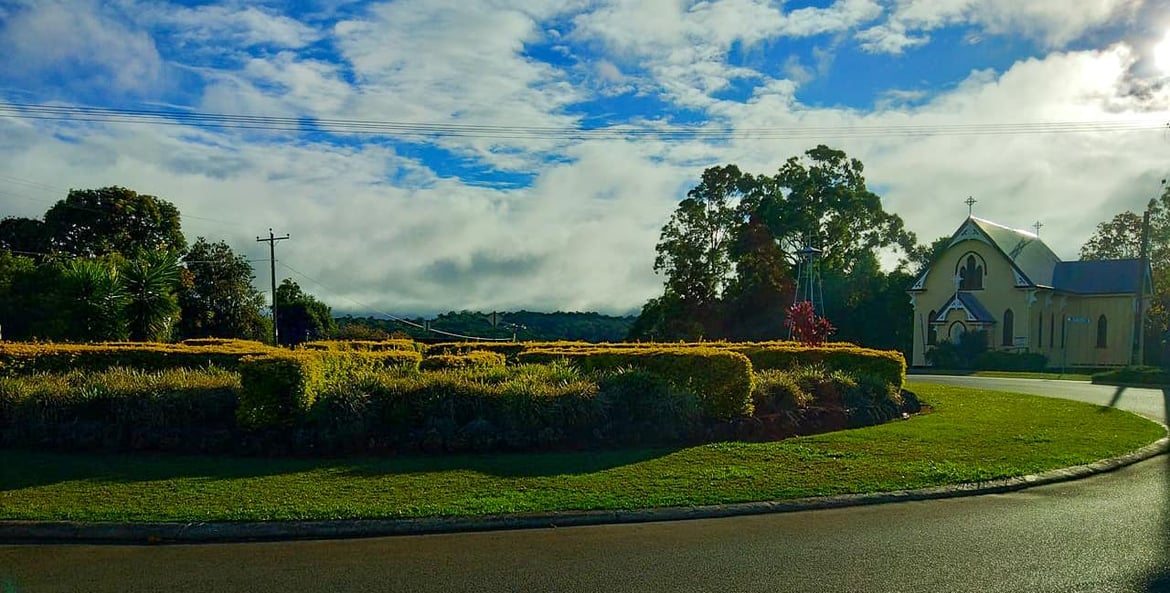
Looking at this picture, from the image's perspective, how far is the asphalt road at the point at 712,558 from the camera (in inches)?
239

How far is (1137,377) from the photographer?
29922 mm

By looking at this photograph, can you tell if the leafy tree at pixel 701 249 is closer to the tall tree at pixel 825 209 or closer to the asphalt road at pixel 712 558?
the tall tree at pixel 825 209

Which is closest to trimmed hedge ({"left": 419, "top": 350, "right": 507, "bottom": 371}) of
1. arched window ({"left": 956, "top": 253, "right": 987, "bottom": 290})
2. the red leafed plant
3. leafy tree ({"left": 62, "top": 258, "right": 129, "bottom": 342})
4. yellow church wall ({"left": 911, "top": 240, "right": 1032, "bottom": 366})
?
the red leafed plant

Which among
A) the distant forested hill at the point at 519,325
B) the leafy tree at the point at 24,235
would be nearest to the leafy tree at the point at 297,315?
the distant forested hill at the point at 519,325

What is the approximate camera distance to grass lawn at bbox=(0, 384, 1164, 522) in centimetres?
824

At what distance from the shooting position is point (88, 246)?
182 ft

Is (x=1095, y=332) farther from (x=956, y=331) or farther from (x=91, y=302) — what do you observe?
(x=91, y=302)

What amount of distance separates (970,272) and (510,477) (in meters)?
48.1

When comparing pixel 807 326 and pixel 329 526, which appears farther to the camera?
pixel 807 326

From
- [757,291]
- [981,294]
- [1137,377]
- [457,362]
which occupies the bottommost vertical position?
[1137,377]

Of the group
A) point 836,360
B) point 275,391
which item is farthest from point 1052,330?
point 275,391

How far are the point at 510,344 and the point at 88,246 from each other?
149ft

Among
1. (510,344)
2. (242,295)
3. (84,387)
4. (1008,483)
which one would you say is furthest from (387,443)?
(242,295)

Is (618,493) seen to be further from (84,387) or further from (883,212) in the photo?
(883,212)
